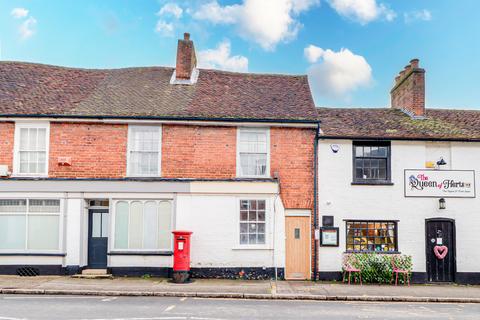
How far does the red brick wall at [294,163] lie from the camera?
16.9 m

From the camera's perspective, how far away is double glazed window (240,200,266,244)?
16688mm

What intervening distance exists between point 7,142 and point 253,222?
30.0ft

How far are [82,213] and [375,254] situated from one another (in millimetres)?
10421

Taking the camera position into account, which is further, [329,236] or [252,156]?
[252,156]

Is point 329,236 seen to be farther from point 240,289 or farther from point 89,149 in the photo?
point 89,149

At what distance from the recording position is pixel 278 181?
658 inches

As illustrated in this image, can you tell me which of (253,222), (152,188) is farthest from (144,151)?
(253,222)

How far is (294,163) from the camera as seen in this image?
1702cm

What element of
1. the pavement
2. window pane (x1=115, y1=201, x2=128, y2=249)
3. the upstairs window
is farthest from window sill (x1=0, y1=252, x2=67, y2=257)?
the upstairs window

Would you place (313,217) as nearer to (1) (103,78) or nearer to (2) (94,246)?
(2) (94,246)

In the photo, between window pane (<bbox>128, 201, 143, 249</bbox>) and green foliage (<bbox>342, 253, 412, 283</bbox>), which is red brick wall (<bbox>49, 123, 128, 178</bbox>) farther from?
green foliage (<bbox>342, 253, 412, 283</bbox>)

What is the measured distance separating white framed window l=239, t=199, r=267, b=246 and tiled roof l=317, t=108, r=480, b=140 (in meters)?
3.50

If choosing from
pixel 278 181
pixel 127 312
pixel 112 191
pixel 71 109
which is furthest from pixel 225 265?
pixel 71 109

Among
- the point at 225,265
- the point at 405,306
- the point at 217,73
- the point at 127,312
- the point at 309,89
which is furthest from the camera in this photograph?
the point at 217,73
